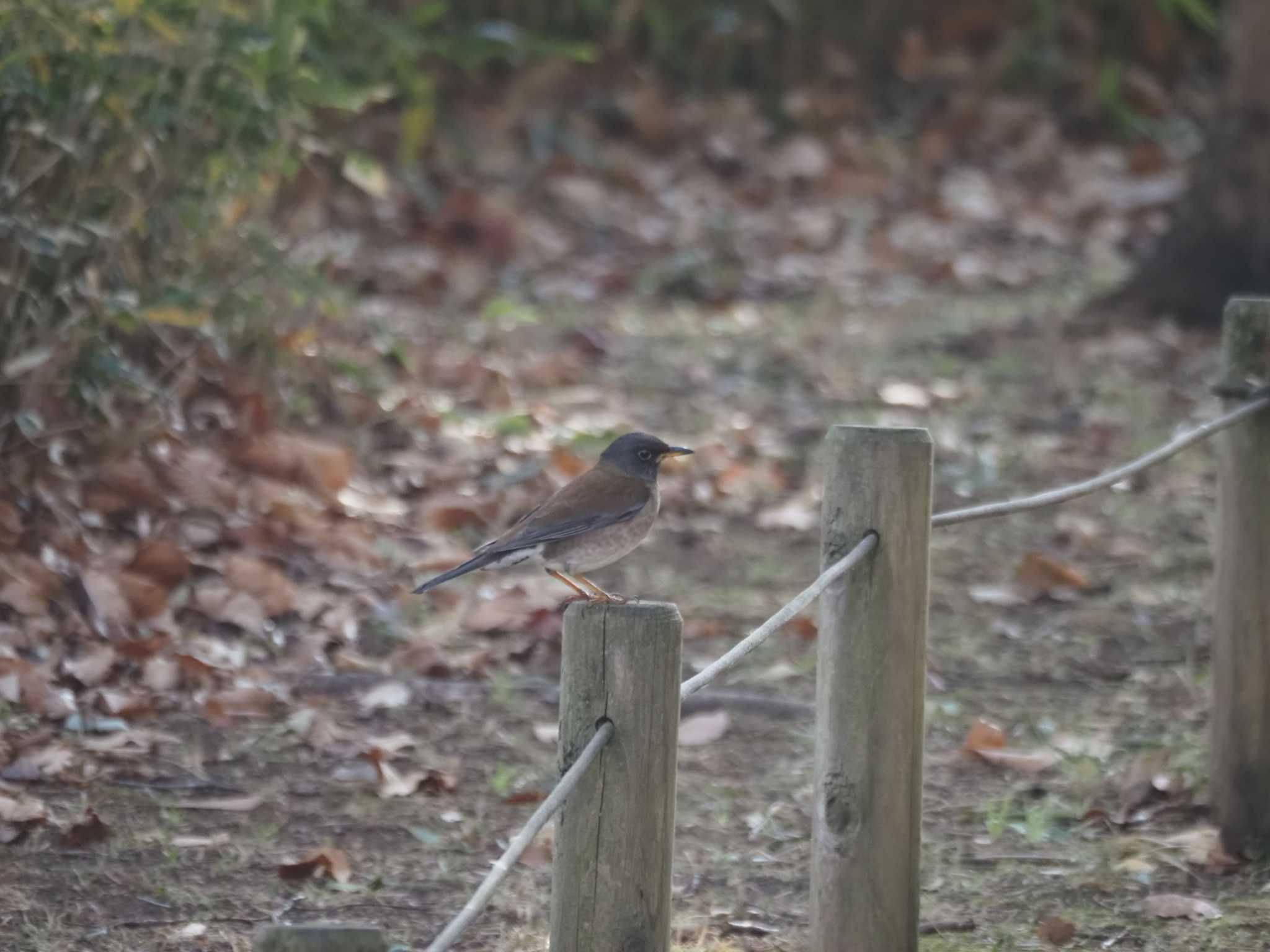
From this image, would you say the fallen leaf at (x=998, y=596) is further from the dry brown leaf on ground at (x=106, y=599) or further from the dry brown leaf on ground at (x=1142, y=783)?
the dry brown leaf on ground at (x=106, y=599)

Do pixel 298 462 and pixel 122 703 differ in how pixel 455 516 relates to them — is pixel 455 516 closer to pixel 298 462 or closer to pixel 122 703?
pixel 298 462

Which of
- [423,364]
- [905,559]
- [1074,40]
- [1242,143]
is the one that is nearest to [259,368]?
[423,364]

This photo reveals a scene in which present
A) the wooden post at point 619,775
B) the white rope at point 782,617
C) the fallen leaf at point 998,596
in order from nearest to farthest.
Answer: the wooden post at point 619,775
the white rope at point 782,617
the fallen leaf at point 998,596

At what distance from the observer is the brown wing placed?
390cm

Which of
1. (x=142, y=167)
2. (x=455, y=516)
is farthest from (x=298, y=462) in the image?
(x=142, y=167)

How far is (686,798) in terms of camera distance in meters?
4.39

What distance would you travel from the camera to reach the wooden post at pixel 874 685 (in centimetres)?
307

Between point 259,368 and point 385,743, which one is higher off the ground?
point 259,368

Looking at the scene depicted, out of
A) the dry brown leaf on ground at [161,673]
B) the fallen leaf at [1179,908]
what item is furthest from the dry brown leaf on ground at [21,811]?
the fallen leaf at [1179,908]

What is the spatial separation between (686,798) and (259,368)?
275 cm

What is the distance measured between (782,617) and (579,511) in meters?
1.13

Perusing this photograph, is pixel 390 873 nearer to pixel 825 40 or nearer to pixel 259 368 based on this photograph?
pixel 259 368

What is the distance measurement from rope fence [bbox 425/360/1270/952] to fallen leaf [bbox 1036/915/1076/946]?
86 cm

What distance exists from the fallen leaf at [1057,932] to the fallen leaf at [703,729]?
135cm
